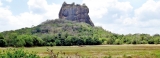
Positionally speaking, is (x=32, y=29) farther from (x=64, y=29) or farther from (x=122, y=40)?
(x=122, y=40)

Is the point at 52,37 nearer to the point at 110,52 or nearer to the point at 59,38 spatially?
the point at 59,38

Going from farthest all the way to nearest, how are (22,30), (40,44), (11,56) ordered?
(22,30), (40,44), (11,56)

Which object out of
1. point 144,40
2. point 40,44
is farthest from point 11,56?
point 144,40

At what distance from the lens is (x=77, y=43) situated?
118 m

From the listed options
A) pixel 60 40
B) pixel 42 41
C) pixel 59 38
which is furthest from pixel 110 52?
pixel 59 38

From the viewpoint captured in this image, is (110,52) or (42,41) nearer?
(110,52)

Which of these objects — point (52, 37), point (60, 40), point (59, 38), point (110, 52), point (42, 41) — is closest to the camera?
point (110, 52)

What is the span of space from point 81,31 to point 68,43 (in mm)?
53029

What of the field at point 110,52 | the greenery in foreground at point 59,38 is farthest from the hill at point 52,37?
the field at point 110,52

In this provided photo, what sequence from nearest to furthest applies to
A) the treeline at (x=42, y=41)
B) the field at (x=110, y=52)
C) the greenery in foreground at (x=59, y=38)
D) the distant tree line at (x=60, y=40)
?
the field at (x=110, y=52) < the treeline at (x=42, y=41) < the distant tree line at (x=60, y=40) < the greenery in foreground at (x=59, y=38)

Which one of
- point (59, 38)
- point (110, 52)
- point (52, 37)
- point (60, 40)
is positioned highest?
point (52, 37)

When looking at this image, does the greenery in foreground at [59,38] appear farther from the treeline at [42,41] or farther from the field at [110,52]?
the field at [110,52]

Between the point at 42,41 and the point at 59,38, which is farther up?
the point at 59,38

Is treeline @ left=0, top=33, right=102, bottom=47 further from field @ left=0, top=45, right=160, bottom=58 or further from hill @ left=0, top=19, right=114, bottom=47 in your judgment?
field @ left=0, top=45, right=160, bottom=58
